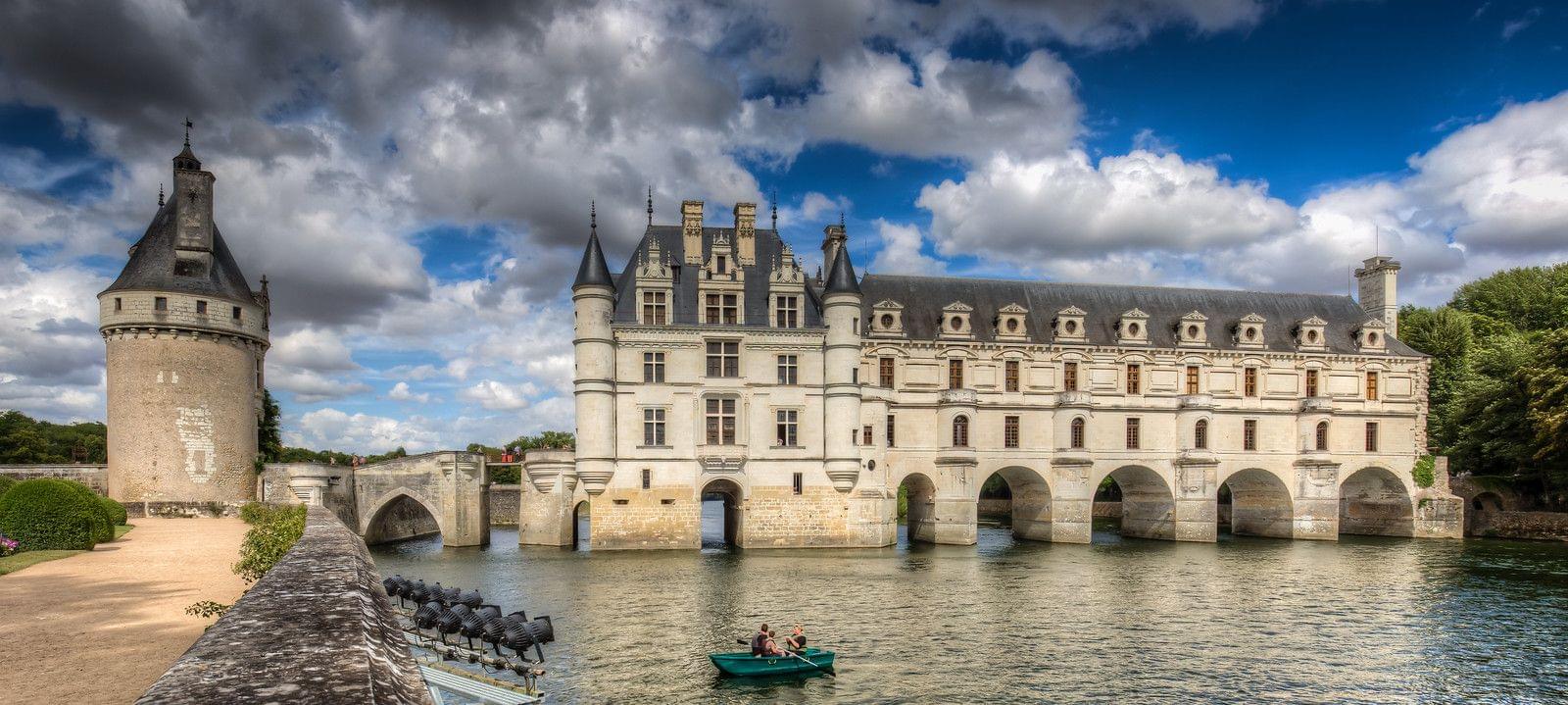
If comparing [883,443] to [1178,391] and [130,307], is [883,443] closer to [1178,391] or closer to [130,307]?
[1178,391]

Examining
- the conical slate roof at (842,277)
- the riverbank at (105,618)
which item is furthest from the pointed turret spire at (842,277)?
the riverbank at (105,618)

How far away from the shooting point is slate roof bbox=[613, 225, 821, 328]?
1631 inches

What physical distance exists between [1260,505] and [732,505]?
28.6 metres

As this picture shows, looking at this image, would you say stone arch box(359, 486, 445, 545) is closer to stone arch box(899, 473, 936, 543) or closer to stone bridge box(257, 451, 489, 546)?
stone bridge box(257, 451, 489, 546)

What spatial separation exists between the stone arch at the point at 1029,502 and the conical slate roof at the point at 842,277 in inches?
461

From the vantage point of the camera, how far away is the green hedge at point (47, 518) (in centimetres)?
2600

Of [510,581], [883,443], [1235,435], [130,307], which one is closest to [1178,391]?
[1235,435]

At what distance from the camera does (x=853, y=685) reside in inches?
720

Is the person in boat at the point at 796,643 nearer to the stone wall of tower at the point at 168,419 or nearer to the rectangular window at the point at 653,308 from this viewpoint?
the rectangular window at the point at 653,308

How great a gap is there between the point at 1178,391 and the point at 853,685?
3487 centimetres

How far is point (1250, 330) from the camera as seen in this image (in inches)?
1901

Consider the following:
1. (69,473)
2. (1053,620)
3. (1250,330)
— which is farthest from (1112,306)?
(69,473)

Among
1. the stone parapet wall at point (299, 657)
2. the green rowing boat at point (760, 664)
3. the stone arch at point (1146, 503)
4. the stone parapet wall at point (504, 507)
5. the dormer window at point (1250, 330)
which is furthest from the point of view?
the stone parapet wall at point (504, 507)

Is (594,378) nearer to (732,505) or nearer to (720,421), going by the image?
(720,421)
